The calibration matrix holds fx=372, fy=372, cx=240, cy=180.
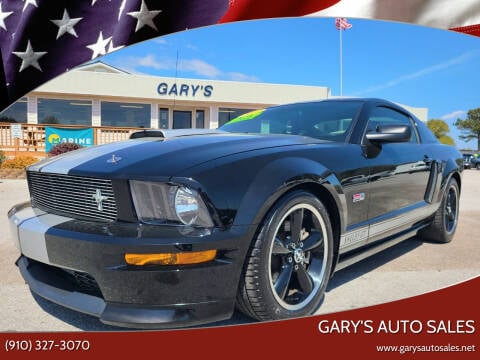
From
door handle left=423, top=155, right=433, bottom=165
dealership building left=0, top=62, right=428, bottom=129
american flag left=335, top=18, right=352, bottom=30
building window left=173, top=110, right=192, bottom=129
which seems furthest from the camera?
building window left=173, top=110, right=192, bottom=129

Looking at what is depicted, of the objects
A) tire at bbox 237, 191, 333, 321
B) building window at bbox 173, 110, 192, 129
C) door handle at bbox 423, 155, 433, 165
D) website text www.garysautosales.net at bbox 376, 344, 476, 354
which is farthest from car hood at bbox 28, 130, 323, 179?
building window at bbox 173, 110, 192, 129

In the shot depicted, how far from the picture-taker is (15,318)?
2.02m

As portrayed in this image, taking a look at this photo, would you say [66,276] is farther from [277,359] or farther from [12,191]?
[12,191]

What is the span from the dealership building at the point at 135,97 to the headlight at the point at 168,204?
3.87ft

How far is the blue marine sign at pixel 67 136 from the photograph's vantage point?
138 inches

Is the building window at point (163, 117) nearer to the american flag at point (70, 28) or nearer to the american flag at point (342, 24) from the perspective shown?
the american flag at point (70, 28)

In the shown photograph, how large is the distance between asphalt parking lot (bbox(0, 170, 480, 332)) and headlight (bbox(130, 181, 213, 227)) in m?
0.66

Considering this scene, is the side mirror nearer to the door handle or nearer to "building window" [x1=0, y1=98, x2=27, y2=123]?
the door handle

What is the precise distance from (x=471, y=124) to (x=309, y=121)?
3.45ft

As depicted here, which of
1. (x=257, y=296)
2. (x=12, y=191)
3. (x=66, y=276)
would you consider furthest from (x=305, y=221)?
(x=12, y=191)

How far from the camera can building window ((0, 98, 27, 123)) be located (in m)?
2.65

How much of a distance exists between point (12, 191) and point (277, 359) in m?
7.03

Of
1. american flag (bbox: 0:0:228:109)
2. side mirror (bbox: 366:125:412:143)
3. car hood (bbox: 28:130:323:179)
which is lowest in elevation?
car hood (bbox: 28:130:323:179)

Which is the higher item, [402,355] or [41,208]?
[41,208]
